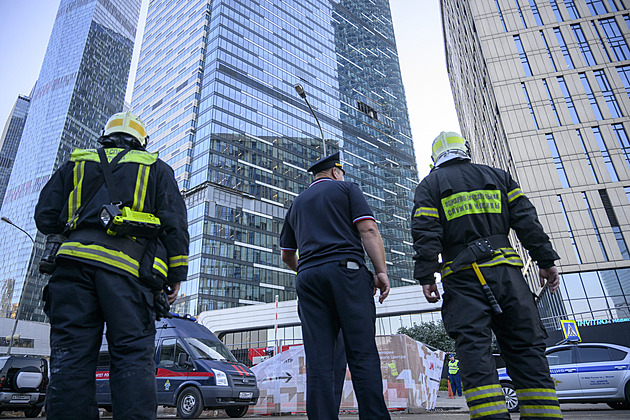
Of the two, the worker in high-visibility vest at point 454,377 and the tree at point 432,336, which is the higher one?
the tree at point 432,336

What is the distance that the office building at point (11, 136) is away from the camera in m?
150

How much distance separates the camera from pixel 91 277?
221 centimetres

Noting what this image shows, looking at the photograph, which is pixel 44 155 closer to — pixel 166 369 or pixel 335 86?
pixel 335 86

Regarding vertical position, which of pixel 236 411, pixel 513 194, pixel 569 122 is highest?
pixel 569 122

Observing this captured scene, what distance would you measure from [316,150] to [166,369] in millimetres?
71118

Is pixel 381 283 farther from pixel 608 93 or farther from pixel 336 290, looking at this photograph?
pixel 608 93

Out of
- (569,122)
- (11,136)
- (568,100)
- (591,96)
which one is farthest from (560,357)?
(11,136)

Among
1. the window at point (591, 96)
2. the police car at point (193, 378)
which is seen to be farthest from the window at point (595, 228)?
the police car at point (193, 378)

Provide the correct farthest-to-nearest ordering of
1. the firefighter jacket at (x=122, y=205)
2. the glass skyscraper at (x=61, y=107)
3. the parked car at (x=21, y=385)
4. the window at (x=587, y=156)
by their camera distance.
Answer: the glass skyscraper at (x=61, y=107) → the window at (x=587, y=156) → the parked car at (x=21, y=385) → the firefighter jacket at (x=122, y=205)

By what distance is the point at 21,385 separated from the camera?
8.67 m

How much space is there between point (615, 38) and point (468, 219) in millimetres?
41037

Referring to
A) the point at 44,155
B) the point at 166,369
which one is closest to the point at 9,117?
the point at 44,155

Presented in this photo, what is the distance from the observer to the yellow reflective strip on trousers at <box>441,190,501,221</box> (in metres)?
2.88

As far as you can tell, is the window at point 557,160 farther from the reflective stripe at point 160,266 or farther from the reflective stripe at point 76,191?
the reflective stripe at point 76,191
